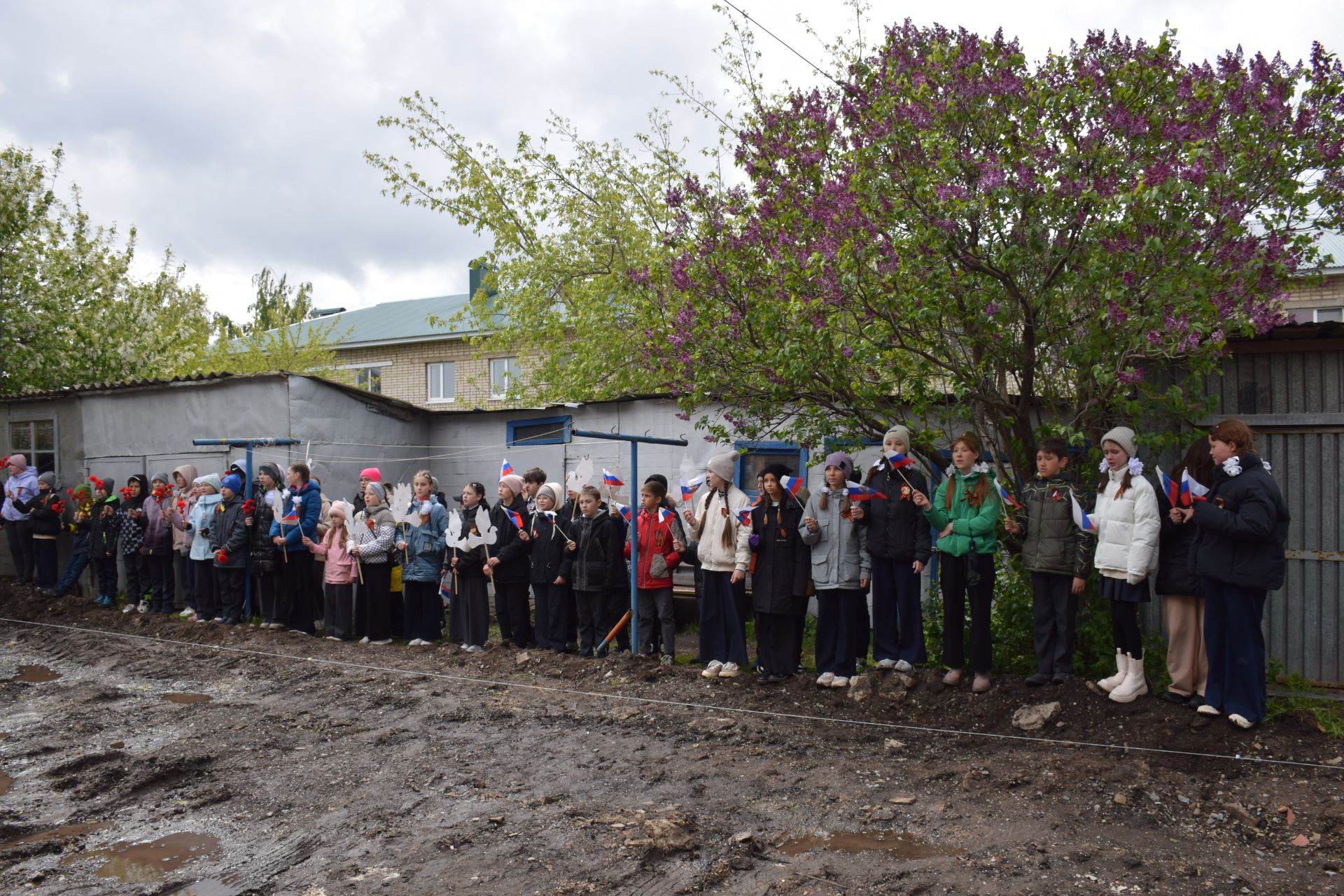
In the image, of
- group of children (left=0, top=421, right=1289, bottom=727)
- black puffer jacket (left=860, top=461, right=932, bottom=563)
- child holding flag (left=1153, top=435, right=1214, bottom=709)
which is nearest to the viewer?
group of children (left=0, top=421, right=1289, bottom=727)

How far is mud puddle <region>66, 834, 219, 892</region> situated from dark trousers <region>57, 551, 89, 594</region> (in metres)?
10.6

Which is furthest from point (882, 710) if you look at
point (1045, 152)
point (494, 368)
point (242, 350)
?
point (242, 350)

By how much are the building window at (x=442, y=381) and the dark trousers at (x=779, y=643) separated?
23.0 metres

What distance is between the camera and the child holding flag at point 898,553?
7656mm

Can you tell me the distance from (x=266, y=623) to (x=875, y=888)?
30.2 ft

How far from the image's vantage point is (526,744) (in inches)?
260

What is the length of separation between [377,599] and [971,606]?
6190 millimetres

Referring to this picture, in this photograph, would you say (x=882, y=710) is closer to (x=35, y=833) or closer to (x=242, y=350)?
(x=35, y=833)

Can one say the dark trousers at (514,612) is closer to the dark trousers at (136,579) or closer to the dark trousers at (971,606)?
the dark trousers at (971,606)

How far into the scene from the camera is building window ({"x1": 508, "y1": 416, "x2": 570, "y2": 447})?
13.3 m

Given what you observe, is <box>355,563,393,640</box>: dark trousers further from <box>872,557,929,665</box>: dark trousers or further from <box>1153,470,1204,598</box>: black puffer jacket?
<box>1153,470,1204,598</box>: black puffer jacket

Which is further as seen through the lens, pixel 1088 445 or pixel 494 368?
pixel 494 368

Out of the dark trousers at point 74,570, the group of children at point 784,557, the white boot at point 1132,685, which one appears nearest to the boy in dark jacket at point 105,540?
the dark trousers at point 74,570

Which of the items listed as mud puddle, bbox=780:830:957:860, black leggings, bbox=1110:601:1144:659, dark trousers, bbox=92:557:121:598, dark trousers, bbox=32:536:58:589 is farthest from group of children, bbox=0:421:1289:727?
mud puddle, bbox=780:830:957:860
